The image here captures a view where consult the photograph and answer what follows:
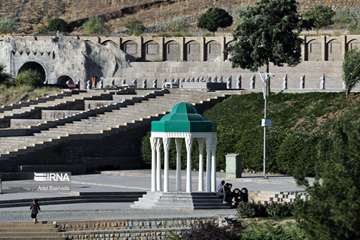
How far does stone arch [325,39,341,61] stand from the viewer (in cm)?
7744

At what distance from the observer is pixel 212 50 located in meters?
82.2

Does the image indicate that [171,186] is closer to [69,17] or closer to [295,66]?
[295,66]

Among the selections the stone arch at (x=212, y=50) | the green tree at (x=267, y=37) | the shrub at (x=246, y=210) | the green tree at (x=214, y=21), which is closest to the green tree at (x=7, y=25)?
the green tree at (x=214, y=21)

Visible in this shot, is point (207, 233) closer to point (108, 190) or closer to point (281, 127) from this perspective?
point (108, 190)

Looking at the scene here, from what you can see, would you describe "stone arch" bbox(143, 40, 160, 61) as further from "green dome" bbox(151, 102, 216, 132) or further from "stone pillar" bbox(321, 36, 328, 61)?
"green dome" bbox(151, 102, 216, 132)

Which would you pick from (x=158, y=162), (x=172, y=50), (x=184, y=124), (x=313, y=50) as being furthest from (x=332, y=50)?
(x=158, y=162)

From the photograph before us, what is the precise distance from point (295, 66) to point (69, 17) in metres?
37.6

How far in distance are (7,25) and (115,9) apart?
36.9 ft

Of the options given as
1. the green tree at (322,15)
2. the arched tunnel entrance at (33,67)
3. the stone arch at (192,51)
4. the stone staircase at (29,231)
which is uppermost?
the green tree at (322,15)

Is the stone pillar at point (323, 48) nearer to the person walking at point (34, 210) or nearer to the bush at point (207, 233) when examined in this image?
the person walking at point (34, 210)

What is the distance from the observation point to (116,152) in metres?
56.6

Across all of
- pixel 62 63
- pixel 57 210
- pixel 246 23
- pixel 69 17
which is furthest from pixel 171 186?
pixel 69 17

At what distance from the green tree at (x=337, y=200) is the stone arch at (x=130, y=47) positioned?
1914 inches

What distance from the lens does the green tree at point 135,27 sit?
9338 cm
